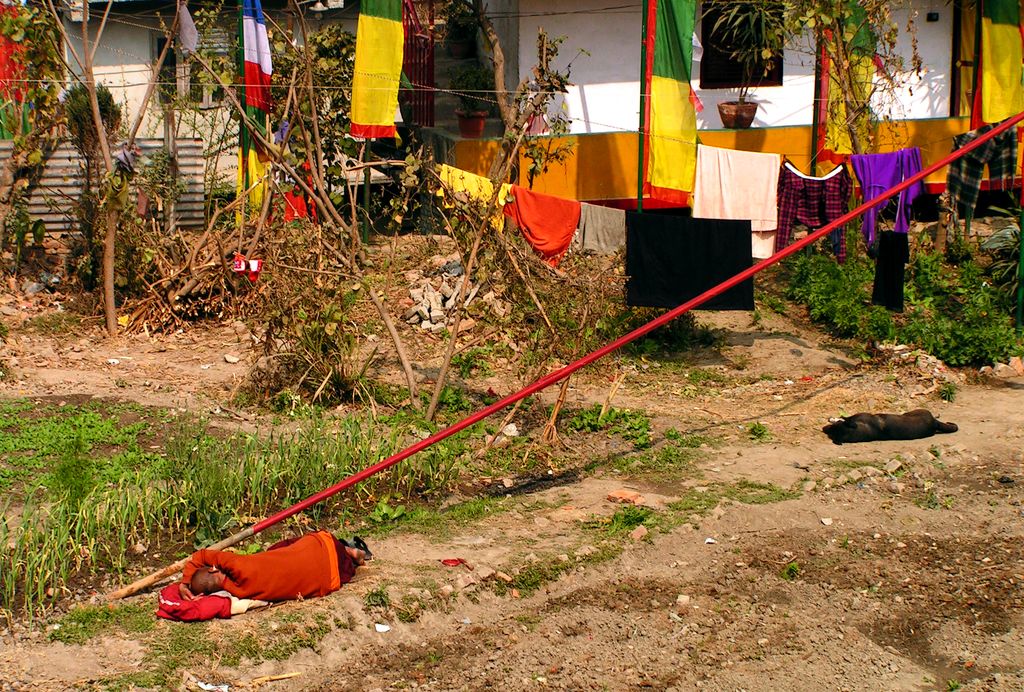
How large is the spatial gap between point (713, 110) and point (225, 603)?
36.9 feet

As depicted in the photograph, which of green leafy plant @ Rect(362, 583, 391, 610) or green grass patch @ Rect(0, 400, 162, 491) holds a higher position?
green grass patch @ Rect(0, 400, 162, 491)

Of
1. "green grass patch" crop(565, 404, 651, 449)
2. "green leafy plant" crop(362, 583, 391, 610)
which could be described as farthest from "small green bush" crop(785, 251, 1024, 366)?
"green leafy plant" crop(362, 583, 391, 610)

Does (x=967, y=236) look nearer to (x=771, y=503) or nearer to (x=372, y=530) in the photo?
(x=771, y=503)

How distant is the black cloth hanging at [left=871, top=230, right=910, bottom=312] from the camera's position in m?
11.4

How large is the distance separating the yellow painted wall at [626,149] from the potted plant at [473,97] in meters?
0.50

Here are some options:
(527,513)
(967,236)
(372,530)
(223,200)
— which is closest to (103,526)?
(372,530)

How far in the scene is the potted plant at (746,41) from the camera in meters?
14.6

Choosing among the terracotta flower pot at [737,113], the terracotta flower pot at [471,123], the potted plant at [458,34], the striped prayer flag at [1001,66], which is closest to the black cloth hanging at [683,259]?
the striped prayer flag at [1001,66]

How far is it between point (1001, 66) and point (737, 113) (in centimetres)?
338

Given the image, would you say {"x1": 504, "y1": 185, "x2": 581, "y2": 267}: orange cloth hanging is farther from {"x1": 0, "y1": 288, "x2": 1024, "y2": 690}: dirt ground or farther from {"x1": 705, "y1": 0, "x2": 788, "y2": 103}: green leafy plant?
{"x1": 705, "y1": 0, "x2": 788, "y2": 103}: green leafy plant

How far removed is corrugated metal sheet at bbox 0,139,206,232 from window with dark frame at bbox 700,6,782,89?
6.86m

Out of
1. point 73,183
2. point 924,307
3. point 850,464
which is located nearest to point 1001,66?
point 924,307

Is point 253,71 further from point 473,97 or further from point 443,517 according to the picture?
point 443,517

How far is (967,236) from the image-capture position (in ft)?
A: 45.2
